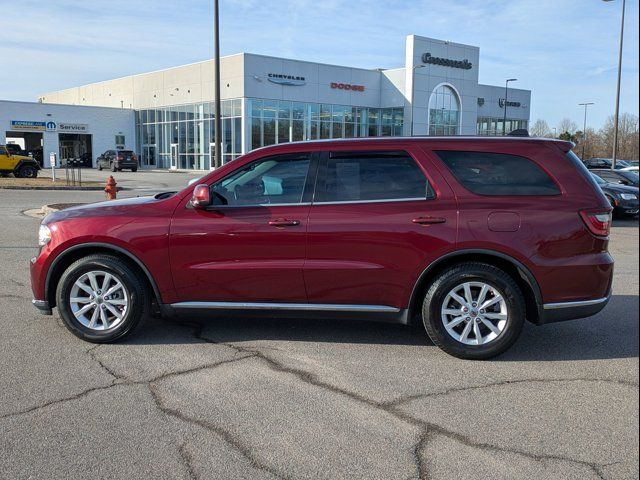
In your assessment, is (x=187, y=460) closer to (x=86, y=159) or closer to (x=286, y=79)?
(x=286, y=79)

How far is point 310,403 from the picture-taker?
404 cm

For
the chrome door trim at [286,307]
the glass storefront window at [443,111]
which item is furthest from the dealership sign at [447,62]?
the chrome door trim at [286,307]

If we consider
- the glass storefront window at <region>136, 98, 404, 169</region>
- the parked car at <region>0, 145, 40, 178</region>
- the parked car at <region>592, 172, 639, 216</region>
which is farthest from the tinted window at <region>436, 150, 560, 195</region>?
the glass storefront window at <region>136, 98, 404, 169</region>

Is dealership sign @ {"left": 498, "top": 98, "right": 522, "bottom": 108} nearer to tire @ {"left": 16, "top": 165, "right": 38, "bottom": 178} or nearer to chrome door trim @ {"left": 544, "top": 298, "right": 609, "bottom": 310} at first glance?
tire @ {"left": 16, "top": 165, "right": 38, "bottom": 178}

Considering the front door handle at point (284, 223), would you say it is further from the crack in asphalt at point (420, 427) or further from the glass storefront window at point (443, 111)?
the glass storefront window at point (443, 111)

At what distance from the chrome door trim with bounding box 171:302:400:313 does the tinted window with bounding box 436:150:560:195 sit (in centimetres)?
128

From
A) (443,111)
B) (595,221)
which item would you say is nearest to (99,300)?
(595,221)

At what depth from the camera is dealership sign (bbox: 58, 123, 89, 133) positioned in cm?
5408

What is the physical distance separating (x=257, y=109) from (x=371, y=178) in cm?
4246

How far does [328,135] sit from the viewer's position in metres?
51.0

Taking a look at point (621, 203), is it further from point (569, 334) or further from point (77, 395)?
point (77, 395)

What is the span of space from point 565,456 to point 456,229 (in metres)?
2.01

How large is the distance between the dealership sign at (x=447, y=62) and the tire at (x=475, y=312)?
49575mm

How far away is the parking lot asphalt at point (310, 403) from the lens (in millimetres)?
3262
